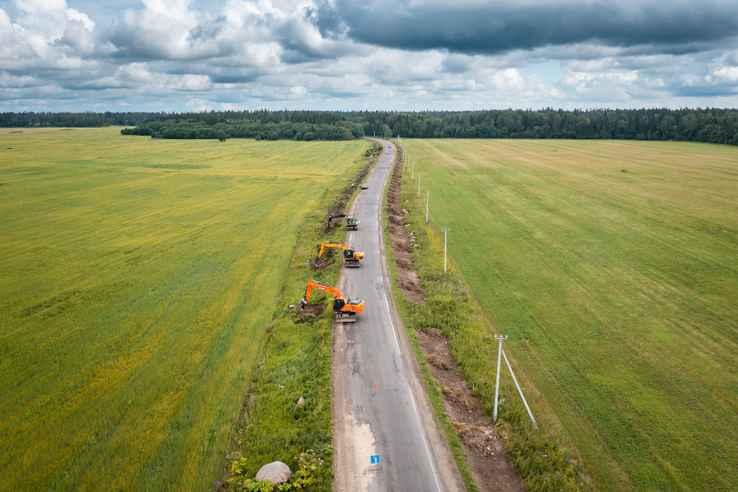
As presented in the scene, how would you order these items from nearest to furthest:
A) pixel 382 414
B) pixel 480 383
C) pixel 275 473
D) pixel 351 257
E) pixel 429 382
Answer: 1. pixel 275 473
2. pixel 382 414
3. pixel 429 382
4. pixel 480 383
5. pixel 351 257

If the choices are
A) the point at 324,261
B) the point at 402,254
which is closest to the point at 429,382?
the point at 324,261

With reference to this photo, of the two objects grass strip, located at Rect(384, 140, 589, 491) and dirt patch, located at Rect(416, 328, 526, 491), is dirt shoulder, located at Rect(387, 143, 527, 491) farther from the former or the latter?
grass strip, located at Rect(384, 140, 589, 491)

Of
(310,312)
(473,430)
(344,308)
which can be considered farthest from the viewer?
(310,312)

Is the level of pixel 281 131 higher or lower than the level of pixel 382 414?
higher

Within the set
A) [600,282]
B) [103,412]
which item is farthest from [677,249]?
[103,412]

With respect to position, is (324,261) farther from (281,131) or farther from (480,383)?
(281,131)

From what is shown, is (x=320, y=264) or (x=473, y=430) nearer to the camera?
(x=473, y=430)
